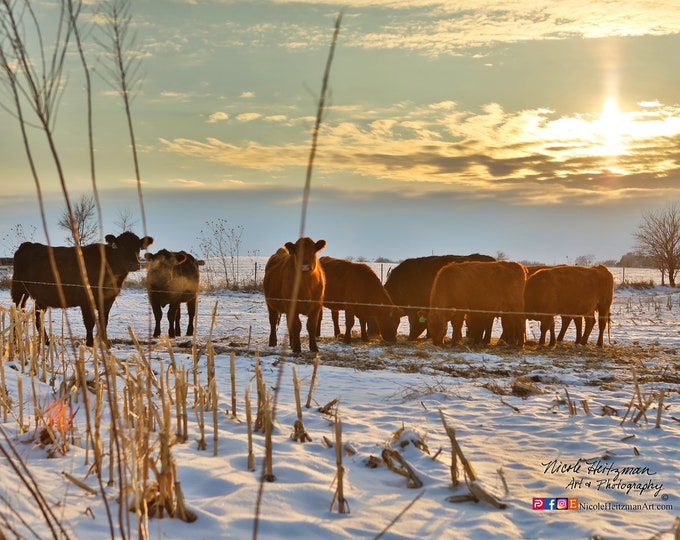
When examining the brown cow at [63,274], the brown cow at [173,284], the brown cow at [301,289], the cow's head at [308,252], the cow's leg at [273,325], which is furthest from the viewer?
the brown cow at [173,284]

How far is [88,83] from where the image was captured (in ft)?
7.26

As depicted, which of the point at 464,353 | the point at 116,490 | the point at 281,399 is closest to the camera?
the point at 116,490

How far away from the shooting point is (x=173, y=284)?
13.4 metres

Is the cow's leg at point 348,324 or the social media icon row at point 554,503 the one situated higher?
the cow's leg at point 348,324

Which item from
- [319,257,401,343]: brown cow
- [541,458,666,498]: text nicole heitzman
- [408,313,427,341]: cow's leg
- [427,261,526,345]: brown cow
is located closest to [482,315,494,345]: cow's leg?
[427,261,526,345]: brown cow

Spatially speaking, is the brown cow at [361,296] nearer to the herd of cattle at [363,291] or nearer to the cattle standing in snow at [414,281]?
the herd of cattle at [363,291]

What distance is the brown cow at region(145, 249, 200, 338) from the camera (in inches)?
519

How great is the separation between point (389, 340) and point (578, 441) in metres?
8.33

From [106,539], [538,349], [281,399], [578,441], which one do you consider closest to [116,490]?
[106,539]

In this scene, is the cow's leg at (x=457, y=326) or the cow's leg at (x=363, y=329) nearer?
the cow's leg at (x=457, y=326)

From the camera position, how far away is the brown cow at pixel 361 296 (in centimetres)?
1357

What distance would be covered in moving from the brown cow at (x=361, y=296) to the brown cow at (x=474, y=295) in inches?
40.5

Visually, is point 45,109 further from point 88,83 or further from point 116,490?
point 116,490

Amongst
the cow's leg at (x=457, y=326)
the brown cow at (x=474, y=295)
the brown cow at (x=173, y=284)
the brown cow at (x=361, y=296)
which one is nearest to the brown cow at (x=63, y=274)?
the brown cow at (x=173, y=284)
